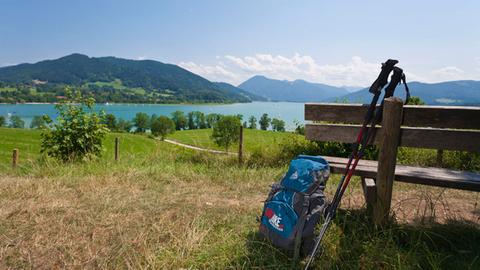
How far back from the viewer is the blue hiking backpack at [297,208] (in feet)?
7.79

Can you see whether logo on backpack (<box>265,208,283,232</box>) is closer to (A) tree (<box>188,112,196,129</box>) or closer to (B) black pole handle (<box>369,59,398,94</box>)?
(B) black pole handle (<box>369,59,398,94</box>)

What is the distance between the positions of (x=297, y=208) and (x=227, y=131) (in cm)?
4140

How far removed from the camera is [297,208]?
2393 millimetres

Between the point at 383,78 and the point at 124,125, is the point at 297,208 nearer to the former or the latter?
the point at 383,78

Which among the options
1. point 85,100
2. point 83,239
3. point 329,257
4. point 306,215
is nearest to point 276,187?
point 306,215

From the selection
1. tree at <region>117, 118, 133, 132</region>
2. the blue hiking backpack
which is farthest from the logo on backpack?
tree at <region>117, 118, 133, 132</region>

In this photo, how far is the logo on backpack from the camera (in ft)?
8.06

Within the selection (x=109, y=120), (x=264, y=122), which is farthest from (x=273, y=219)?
(x=264, y=122)

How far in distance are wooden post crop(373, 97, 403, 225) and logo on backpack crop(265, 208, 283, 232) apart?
0.96 metres

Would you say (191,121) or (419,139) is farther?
(191,121)

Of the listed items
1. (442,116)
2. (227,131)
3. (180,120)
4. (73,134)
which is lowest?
(180,120)

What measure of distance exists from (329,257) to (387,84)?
161 cm

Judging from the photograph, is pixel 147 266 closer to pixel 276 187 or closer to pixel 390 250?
pixel 276 187

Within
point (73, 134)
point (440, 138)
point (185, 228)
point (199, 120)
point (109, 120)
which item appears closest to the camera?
point (440, 138)
